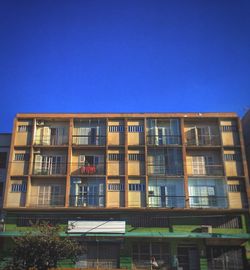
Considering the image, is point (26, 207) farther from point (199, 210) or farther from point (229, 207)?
point (229, 207)

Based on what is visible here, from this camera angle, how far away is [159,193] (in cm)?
3359

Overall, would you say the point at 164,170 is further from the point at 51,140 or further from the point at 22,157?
the point at 22,157

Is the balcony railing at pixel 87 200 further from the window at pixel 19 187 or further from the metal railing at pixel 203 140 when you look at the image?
the metal railing at pixel 203 140

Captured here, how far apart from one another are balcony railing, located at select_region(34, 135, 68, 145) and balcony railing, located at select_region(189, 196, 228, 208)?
13.9 meters

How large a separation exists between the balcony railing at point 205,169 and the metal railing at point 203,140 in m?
2.27

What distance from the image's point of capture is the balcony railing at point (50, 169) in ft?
114

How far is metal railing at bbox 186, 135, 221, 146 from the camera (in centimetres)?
3556

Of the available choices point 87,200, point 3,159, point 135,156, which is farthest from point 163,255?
point 3,159

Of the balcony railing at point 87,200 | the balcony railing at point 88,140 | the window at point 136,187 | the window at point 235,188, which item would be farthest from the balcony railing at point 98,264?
the window at point 235,188

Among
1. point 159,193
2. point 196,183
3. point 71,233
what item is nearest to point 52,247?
point 71,233

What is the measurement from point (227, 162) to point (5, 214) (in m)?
21.8

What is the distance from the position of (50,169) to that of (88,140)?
479cm

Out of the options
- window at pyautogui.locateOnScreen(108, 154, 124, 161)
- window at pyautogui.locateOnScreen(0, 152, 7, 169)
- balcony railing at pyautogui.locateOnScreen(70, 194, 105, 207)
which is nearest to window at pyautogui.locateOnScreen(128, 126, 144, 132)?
window at pyautogui.locateOnScreen(108, 154, 124, 161)

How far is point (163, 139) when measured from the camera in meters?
35.7
